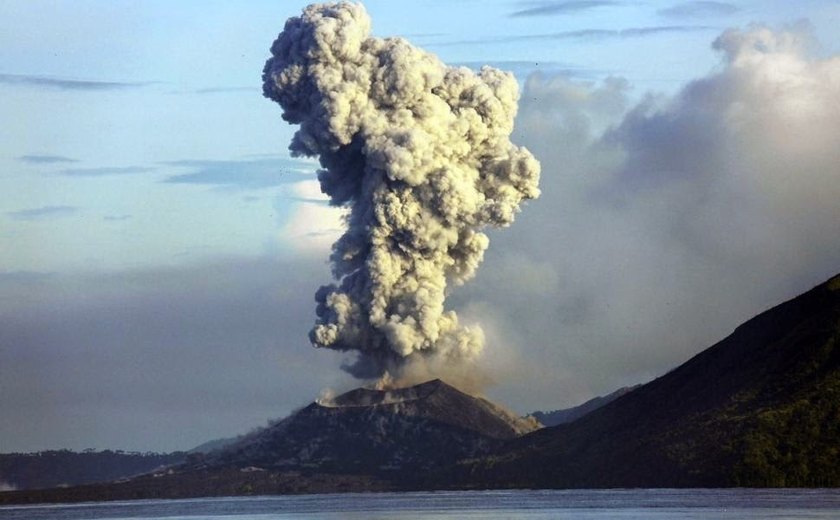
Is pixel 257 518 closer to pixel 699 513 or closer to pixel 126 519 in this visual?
pixel 126 519

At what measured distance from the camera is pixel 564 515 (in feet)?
501

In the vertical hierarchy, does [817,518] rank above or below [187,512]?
below

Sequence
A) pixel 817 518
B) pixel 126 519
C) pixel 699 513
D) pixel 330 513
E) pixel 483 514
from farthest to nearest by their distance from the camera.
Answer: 1. pixel 126 519
2. pixel 330 513
3. pixel 483 514
4. pixel 699 513
5. pixel 817 518

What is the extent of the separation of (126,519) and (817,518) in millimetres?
86424

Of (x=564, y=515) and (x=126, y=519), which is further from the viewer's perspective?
(x=126, y=519)

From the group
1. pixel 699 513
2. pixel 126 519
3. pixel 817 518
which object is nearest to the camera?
pixel 817 518

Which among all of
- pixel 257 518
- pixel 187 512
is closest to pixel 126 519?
pixel 187 512

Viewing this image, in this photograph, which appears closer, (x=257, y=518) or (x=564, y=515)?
(x=564, y=515)

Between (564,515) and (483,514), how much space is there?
1049 centimetres

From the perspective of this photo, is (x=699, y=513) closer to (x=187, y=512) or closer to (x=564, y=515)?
(x=564, y=515)

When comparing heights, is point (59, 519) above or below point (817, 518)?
above

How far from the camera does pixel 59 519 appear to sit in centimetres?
19500

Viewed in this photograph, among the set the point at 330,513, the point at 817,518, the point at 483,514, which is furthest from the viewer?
the point at 330,513

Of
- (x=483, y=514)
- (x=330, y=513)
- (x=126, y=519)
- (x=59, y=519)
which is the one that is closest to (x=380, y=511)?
(x=330, y=513)
